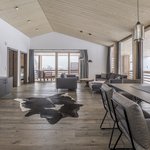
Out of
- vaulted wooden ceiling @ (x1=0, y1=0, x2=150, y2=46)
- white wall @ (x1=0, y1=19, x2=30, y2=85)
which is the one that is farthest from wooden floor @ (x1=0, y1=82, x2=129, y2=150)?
white wall @ (x1=0, y1=19, x2=30, y2=85)

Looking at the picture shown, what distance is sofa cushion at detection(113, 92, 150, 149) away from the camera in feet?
5.83

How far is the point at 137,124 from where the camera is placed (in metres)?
1.80

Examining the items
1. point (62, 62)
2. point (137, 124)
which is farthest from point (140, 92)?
point (62, 62)

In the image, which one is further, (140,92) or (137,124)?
(140,92)

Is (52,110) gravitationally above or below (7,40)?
below

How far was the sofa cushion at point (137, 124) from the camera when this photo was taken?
1778mm

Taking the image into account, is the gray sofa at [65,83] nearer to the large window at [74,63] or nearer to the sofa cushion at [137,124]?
the large window at [74,63]

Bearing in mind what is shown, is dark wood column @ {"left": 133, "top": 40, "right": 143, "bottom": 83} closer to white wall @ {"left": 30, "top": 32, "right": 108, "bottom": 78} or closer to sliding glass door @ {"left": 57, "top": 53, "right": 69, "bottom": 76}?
white wall @ {"left": 30, "top": 32, "right": 108, "bottom": 78}

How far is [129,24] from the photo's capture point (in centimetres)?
721

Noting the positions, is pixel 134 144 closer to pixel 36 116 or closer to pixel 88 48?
pixel 36 116

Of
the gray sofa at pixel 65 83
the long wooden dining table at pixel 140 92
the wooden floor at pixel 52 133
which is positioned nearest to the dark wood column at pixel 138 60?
the gray sofa at pixel 65 83

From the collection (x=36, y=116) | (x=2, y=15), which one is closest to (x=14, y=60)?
(x=2, y=15)

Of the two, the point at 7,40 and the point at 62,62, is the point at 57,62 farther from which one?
the point at 7,40

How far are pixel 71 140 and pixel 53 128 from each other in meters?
0.68
